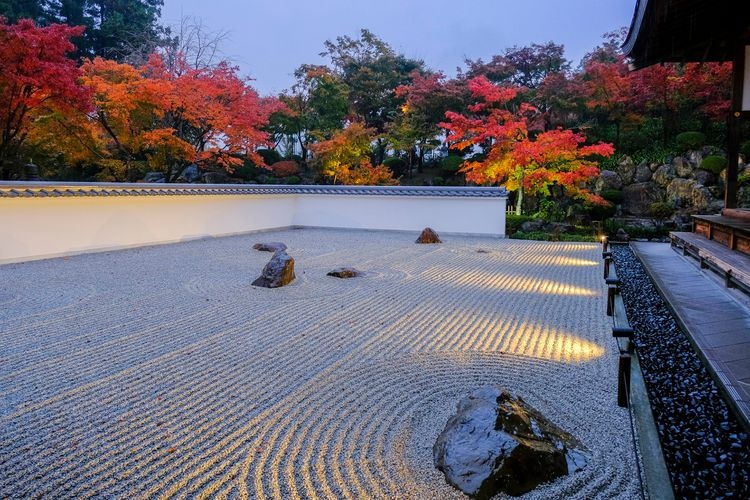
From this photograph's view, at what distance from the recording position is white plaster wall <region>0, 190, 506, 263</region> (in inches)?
298

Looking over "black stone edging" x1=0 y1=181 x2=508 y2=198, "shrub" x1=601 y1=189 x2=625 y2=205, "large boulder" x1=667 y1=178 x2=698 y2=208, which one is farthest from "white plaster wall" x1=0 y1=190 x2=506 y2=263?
"large boulder" x1=667 y1=178 x2=698 y2=208

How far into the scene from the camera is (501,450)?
6.16ft

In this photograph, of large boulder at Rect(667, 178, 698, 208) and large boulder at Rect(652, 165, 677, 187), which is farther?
large boulder at Rect(652, 165, 677, 187)

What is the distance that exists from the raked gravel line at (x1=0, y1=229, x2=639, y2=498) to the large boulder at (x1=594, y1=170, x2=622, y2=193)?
31.7 ft

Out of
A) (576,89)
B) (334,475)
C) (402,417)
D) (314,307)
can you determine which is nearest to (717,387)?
(402,417)

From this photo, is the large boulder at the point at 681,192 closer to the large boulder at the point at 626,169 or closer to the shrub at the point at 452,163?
the large boulder at the point at 626,169

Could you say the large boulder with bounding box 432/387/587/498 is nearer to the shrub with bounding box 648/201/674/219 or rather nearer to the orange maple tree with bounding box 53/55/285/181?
the orange maple tree with bounding box 53/55/285/181

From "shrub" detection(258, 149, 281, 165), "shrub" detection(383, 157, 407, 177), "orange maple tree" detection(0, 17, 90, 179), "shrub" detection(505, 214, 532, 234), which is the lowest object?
"shrub" detection(505, 214, 532, 234)

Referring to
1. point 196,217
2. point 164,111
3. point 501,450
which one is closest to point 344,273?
point 501,450

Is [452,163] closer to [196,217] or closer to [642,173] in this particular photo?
[642,173]

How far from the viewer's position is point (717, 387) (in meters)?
2.90

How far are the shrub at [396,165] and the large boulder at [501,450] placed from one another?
17.3 metres

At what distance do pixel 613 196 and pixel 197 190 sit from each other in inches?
461

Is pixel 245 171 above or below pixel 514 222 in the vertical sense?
above
